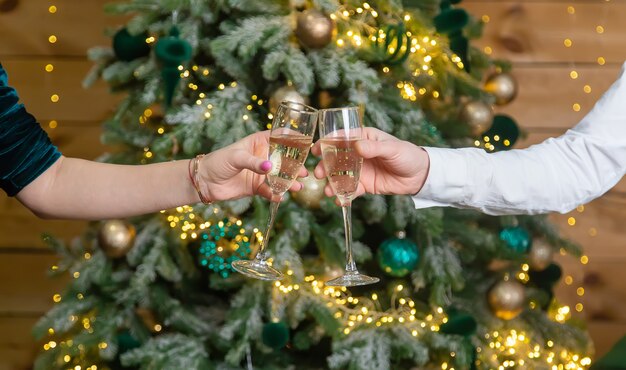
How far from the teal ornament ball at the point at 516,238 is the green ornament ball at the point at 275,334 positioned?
0.78 metres

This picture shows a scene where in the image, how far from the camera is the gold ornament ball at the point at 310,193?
6.88 feet

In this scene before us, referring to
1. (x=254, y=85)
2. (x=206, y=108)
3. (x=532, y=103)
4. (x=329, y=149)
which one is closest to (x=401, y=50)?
(x=254, y=85)

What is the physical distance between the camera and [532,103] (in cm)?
313

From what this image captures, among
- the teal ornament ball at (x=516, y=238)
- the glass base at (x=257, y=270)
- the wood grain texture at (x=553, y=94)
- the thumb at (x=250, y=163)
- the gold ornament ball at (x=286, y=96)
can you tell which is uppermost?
the thumb at (x=250, y=163)

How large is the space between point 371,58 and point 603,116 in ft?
2.34

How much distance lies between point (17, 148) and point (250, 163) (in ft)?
1.53

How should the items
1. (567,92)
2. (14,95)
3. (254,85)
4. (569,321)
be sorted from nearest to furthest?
(14,95), (254,85), (569,321), (567,92)

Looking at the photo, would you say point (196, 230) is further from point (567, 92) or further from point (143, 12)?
point (567, 92)

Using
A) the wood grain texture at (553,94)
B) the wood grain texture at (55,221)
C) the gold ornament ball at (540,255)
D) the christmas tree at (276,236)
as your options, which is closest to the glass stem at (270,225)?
the christmas tree at (276,236)

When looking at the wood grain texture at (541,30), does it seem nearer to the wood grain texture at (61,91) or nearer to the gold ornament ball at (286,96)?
the gold ornament ball at (286,96)

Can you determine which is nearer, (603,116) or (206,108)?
(603,116)

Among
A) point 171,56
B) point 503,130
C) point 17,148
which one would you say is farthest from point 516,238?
point 17,148

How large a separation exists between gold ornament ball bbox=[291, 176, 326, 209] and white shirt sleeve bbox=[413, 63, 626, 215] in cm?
55

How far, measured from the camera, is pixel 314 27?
2.06 m
